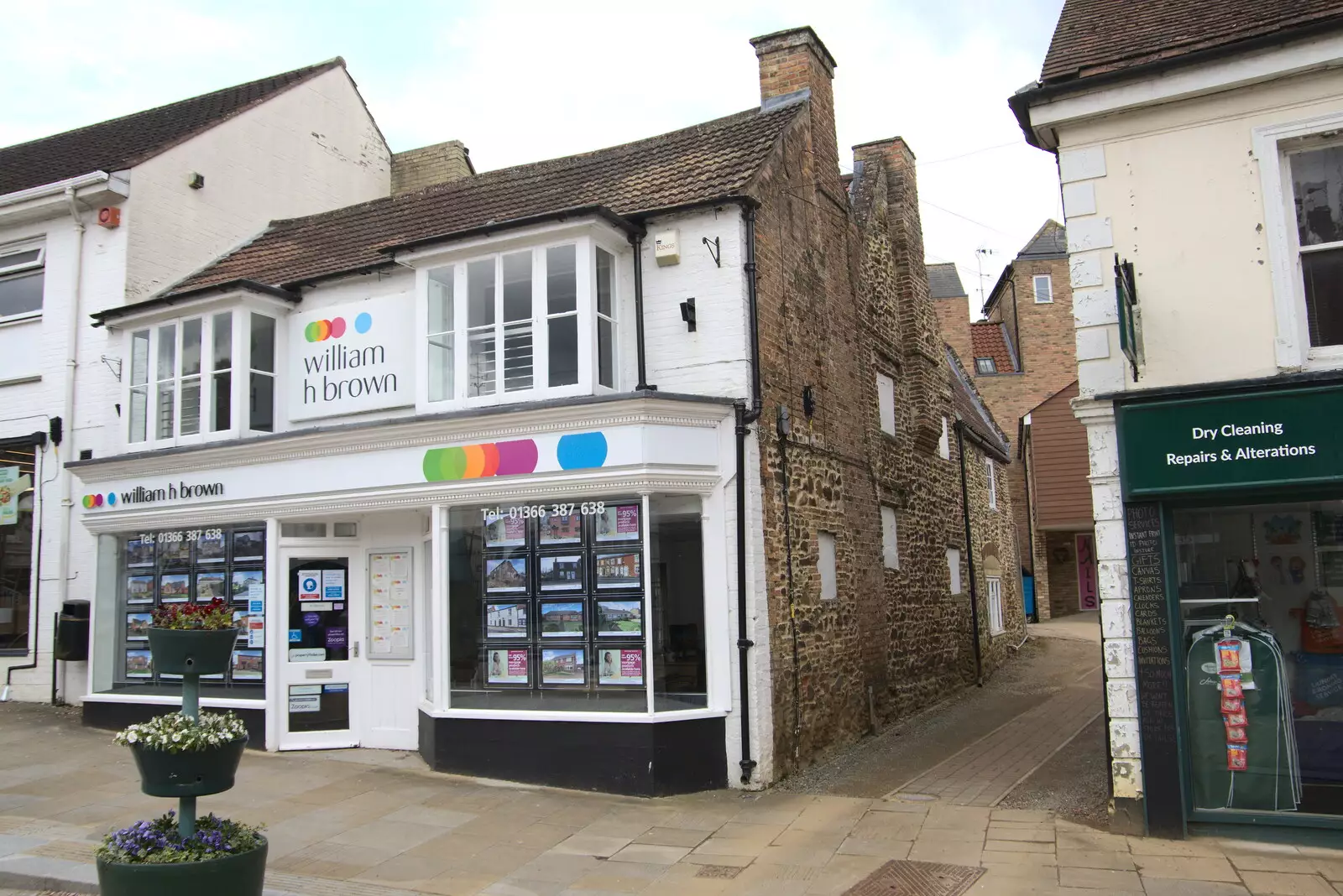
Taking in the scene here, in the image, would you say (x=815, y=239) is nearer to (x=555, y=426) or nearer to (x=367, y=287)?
(x=555, y=426)

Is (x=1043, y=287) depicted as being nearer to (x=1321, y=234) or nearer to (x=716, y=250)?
(x=716, y=250)

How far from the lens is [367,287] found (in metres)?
12.2

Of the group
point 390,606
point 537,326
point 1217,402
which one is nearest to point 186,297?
point 390,606

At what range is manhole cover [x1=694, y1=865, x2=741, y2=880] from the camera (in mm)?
7137

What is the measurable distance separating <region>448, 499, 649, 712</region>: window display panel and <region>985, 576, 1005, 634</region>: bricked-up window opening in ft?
39.6

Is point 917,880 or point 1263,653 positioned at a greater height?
point 1263,653

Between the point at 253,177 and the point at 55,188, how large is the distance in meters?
2.96

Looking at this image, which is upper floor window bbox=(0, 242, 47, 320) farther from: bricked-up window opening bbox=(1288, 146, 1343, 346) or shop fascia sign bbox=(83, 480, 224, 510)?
bricked-up window opening bbox=(1288, 146, 1343, 346)

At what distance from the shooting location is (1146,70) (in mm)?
7855

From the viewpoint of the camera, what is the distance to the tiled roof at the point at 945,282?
33312mm

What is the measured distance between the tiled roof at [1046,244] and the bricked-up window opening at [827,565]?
26001mm

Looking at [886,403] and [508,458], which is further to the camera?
[886,403]

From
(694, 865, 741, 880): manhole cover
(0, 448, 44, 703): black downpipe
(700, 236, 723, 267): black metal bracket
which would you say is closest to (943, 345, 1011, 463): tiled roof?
(700, 236, 723, 267): black metal bracket

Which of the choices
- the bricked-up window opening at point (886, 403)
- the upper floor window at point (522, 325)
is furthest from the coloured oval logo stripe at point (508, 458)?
the bricked-up window opening at point (886, 403)
